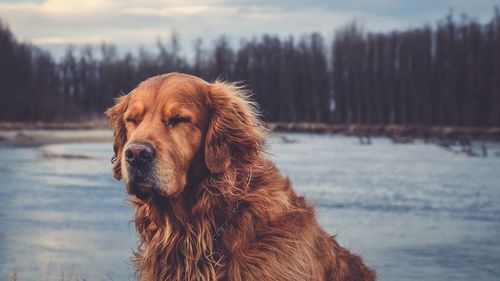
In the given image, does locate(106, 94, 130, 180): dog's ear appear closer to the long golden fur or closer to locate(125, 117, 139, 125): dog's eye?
the long golden fur

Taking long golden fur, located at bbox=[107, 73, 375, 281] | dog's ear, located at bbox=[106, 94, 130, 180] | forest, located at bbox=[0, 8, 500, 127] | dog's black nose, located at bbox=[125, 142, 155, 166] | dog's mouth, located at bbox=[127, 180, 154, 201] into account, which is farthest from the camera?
forest, located at bbox=[0, 8, 500, 127]

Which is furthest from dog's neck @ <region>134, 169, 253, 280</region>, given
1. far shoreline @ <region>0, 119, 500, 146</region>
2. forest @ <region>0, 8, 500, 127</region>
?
forest @ <region>0, 8, 500, 127</region>

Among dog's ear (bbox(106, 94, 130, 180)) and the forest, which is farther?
the forest

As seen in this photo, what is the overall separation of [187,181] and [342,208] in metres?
12.7

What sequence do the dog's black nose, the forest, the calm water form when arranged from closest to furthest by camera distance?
the dog's black nose < the calm water < the forest

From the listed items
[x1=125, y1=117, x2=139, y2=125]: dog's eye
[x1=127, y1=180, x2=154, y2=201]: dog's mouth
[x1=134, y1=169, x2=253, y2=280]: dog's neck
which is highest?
[x1=125, y1=117, x2=139, y2=125]: dog's eye

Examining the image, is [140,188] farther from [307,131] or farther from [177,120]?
[307,131]

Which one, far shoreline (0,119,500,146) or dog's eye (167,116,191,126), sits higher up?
dog's eye (167,116,191,126)

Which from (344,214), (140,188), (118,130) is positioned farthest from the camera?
(344,214)

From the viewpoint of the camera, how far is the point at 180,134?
389cm

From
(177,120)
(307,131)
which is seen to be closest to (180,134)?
(177,120)

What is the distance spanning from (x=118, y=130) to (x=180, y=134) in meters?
0.59

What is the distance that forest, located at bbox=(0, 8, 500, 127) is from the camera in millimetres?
65875

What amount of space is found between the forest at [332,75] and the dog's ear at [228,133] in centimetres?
5556
